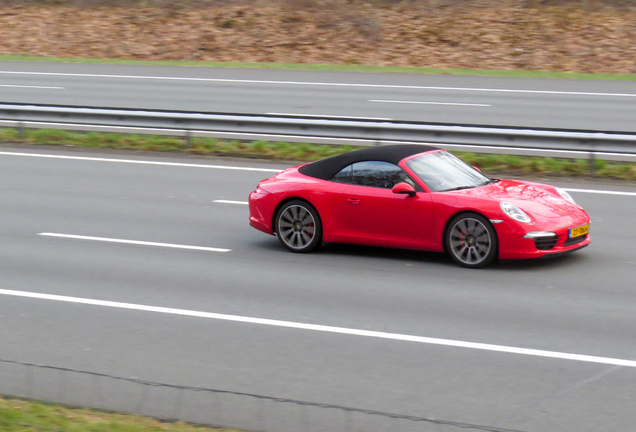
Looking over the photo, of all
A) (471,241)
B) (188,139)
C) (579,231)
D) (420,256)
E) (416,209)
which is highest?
(416,209)

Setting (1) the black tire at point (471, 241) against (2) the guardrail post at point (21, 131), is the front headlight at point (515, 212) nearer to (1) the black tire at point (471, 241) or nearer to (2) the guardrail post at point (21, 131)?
(1) the black tire at point (471, 241)

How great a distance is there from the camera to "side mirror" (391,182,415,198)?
962 cm

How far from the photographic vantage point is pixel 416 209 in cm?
961

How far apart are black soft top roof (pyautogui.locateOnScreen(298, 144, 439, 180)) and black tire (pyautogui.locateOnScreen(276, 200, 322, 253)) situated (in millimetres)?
437

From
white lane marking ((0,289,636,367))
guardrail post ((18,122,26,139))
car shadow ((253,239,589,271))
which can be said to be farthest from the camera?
guardrail post ((18,122,26,139))

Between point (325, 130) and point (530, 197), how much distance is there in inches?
314

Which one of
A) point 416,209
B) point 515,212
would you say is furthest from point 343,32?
point 515,212

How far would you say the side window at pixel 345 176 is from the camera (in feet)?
33.4

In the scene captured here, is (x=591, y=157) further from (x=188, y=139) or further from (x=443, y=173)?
(x=188, y=139)

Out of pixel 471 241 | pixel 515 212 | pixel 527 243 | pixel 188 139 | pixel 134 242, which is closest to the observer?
pixel 527 243

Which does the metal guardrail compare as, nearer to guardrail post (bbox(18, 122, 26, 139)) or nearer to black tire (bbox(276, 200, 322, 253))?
guardrail post (bbox(18, 122, 26, 139))

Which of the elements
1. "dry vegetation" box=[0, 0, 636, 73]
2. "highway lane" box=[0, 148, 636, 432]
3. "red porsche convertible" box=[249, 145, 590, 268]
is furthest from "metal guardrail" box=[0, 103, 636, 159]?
"dry vegetation" box=[0, 0, 636, 73]

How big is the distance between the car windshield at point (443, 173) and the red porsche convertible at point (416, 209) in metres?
0.01

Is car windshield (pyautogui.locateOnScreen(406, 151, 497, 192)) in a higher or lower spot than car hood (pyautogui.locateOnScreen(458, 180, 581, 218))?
higher
